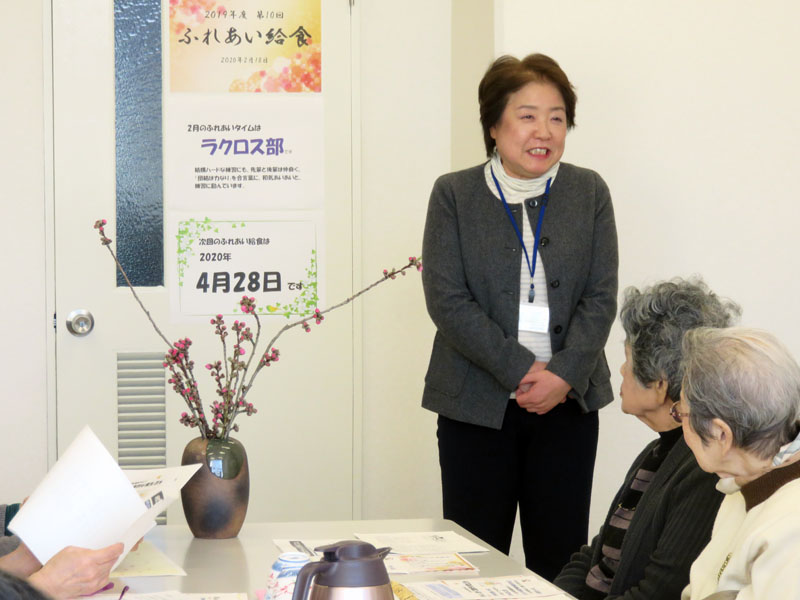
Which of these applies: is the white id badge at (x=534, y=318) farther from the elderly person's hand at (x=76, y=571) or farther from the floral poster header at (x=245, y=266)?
the elderly person's hand at (x=76, y=571)

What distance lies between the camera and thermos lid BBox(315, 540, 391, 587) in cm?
116

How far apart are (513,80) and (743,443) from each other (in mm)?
1596

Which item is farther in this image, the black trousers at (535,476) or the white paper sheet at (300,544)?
the black trousers at (535,476)

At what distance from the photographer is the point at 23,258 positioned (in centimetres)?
352

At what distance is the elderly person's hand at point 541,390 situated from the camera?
2.69m

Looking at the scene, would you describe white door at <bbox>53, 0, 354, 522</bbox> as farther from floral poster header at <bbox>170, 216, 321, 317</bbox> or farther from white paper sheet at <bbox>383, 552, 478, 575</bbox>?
white paper sheet at <bbox>383, 552, 478, 575</bbox>

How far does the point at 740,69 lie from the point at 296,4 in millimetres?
1614

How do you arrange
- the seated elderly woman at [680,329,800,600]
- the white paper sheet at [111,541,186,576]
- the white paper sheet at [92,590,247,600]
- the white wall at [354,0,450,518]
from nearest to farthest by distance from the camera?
the seated elderly woman at [680,329,800,600] → the white paper sheet at [92,590,247,600] → the white paper sheet at [111,541,186,576] → the white wall at [354,0,450,518]

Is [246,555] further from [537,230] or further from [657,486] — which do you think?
[537,230]

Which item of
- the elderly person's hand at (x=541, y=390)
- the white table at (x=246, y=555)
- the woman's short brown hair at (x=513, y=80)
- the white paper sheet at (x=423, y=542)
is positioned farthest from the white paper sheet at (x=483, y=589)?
the woman's short brown hair at (x=513, y=80)

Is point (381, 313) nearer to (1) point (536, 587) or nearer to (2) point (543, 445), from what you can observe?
(2) point (543, 445)

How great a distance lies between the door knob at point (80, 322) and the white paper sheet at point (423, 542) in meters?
1.86

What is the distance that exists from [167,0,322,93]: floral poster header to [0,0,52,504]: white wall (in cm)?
→ 50

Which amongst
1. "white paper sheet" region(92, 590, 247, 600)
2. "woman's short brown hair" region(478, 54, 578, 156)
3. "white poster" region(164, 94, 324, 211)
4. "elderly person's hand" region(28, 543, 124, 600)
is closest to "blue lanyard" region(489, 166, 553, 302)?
"woman's short brown hair" region(478, 54, 578, 156)
